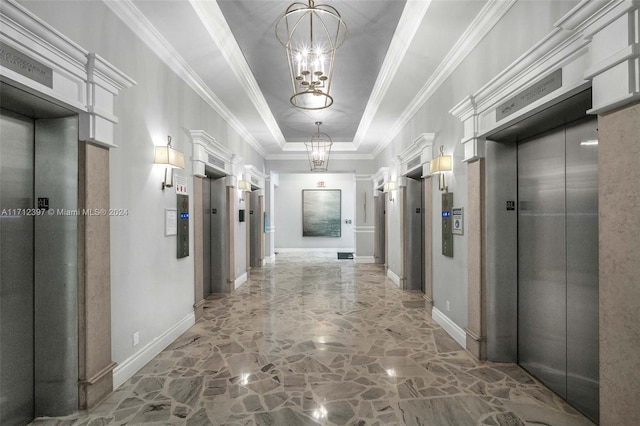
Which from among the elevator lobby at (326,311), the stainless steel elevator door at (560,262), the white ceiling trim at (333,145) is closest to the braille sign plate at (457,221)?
the elevator lobby at (326,311)

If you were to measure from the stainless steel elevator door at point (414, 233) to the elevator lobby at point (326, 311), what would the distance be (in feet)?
4.77

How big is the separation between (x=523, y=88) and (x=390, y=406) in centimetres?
289

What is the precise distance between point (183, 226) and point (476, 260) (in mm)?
3619

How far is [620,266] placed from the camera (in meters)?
1.89

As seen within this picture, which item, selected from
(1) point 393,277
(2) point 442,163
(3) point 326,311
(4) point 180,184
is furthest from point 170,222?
(1) point 393,277

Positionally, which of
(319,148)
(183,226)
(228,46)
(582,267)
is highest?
(228,46)

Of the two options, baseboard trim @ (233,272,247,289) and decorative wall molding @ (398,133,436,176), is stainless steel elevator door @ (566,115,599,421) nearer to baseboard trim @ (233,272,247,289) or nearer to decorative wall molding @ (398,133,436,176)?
decorative wall molding @ (398,133,436,176)

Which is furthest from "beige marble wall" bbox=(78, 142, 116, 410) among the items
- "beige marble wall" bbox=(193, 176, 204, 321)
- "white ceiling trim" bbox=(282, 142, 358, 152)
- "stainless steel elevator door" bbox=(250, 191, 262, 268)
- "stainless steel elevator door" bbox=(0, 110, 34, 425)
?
"white ceiling trim" bbox=(282, 142, 358, 152)

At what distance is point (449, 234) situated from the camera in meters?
4.41

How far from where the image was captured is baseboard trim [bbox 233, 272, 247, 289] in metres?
7.09

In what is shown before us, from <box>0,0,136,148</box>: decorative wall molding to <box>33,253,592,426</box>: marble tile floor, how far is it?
227cm

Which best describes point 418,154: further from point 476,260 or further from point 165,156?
point 165,156

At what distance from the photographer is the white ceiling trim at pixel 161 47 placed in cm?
313

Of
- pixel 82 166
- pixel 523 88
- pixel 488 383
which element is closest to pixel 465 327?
pixel 488 383
